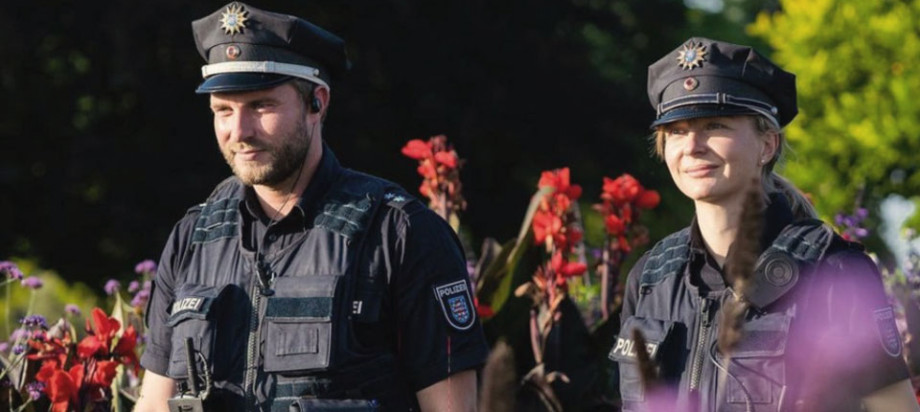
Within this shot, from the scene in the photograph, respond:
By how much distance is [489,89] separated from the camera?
15.2 metres

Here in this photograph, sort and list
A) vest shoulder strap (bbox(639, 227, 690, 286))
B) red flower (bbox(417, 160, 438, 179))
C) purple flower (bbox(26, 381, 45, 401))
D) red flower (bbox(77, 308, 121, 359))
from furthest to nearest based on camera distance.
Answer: red flower (bbox(417, 160, 438, 179)) < red flower (bbox(77, 308, 121, 359)) < purple flower (bbox(26, 381, 45, 401)) < vest shoulder strap (bbox(639, 227, 690, 286))

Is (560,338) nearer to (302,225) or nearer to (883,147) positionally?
(302,225)

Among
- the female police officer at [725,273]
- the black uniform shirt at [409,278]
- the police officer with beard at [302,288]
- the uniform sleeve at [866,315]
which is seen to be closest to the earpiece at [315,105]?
the police officer with beard at [302,288]

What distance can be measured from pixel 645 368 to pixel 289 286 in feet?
8.19

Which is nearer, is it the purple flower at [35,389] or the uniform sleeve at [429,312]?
the uniform sleeve at [429,312]

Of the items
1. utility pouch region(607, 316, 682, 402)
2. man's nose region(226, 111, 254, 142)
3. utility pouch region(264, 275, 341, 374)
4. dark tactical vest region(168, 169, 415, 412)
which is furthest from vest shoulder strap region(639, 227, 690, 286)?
man's nose region(226, 111, 254, 142)

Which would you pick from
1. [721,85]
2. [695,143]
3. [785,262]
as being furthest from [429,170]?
[785,262]

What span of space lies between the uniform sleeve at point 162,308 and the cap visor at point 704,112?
4.22ft

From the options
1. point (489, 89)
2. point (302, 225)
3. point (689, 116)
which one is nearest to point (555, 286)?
point (302, 225)

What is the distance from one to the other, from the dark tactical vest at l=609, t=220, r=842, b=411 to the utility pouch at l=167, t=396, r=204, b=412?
3.04ft

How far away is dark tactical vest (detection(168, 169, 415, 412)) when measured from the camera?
3.25 m

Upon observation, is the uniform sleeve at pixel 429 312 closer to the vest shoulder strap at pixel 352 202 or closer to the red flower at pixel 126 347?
the vest shoulder strap at pixel 352 202

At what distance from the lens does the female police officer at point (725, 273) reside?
276cm

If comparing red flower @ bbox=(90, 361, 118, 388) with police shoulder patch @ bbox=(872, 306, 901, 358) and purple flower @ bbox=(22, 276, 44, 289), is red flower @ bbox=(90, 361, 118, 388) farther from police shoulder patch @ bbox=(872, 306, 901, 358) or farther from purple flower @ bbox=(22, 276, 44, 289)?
police shoulder patch @ bbox=(872, 306, 901, 358)
